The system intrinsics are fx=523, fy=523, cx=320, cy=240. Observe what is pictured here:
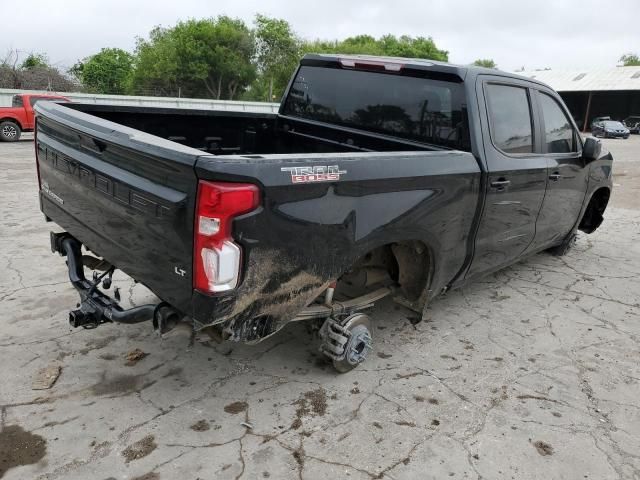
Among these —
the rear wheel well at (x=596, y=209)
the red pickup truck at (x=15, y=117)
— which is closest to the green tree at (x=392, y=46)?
the red pickup truck at (x=15, y=117)

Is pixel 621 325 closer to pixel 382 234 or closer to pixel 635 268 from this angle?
pixel 635 268

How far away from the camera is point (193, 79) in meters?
46.8

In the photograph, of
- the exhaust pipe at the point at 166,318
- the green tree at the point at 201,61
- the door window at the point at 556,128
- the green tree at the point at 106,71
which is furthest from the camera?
the green tree at the point at 106,71

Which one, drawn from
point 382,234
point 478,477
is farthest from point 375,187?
point 478,477

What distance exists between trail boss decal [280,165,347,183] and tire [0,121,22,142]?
56.8 ft

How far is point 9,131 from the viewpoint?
16547 millimetres

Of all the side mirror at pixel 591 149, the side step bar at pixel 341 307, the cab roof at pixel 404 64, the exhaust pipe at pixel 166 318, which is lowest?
the side step bar at pixel 341 307

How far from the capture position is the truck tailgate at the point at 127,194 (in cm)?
235

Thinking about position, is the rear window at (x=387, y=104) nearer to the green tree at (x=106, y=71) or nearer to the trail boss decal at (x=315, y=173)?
the trail boss decal at (x=315, y=173)

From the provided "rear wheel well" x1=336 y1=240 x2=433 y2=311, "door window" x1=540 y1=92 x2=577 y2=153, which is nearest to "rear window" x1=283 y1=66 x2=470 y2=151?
"rear wheel well" x1=336 y1=240 x2=433 y2=311

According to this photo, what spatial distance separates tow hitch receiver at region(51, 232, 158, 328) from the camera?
275 cm

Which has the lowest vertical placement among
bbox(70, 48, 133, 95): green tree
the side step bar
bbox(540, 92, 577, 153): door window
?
the side step bar

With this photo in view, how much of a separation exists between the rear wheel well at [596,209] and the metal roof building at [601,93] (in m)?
41.8

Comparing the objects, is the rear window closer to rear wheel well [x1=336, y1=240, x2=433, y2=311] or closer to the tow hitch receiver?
rear wheel well [x1=336, y1=240, x2=433, y2=311]
